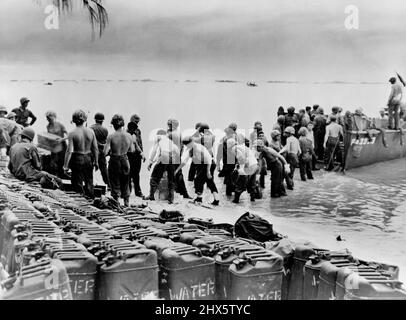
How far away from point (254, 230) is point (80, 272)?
5.70 feet

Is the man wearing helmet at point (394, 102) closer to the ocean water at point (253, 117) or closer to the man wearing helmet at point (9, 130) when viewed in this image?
the ocean water at point (253, 117)

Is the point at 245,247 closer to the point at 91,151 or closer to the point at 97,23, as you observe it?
the point at 97,23

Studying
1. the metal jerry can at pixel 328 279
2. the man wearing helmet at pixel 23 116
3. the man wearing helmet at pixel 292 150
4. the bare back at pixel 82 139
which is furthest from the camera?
the man wearing helmet at pixel 292 150

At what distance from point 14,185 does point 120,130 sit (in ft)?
4.26

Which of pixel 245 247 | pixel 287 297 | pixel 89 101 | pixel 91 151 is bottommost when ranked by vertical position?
pixel 287 297

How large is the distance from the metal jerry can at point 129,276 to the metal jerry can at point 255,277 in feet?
1.66

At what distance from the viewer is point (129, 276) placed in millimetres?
3461

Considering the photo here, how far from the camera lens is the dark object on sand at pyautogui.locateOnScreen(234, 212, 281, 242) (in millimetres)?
4645

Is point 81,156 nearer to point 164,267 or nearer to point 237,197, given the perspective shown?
point 237,197

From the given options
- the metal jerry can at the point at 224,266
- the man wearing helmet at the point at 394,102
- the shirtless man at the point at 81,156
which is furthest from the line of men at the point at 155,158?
the metal jerry can at the point at 224,266

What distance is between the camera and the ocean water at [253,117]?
5.05m

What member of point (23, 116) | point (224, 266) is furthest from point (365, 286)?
point (23, 116)
